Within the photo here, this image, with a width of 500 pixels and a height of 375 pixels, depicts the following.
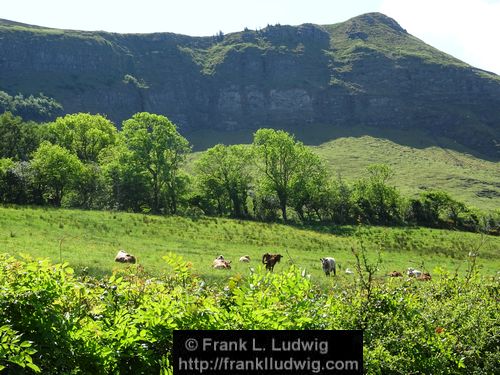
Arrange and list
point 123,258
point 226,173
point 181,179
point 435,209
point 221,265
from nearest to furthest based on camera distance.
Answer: point 123,258 < point 221,265 < point 181,179 < point 226,173 < point 435,209

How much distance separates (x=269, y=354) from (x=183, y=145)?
201 ft

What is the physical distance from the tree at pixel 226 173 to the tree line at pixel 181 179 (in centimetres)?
17

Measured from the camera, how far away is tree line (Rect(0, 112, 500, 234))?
5944 centimetres

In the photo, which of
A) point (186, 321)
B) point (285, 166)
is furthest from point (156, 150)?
point (186, 321)

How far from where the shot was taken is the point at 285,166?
7300 cm

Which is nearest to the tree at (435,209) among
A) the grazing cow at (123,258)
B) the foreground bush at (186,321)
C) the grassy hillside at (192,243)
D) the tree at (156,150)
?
the grassy hillside at (192,243)

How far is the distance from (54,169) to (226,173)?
90.1 feet

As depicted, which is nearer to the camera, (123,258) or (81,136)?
(123,258)

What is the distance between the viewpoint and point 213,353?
15.3 ft

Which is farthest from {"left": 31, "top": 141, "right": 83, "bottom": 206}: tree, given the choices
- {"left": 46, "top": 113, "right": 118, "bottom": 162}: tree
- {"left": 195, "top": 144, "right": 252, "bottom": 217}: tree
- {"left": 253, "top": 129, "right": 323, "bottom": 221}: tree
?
{"left": 253, "top": 129, "right": 323, "bottom": 221}: tree

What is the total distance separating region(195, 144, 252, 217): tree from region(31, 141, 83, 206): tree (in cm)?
2156

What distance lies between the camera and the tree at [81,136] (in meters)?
72.1

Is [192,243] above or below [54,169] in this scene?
below

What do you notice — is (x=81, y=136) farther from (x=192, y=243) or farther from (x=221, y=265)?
(x=221, y=265)
